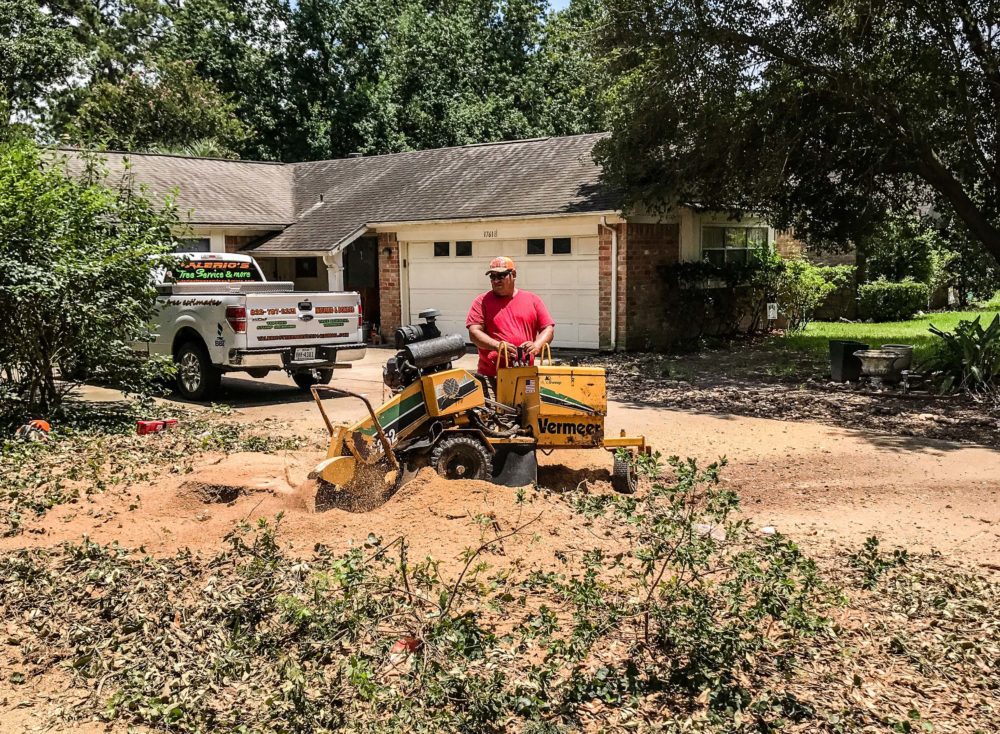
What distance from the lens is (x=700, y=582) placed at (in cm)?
468

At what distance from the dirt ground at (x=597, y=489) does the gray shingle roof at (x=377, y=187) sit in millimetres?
9007

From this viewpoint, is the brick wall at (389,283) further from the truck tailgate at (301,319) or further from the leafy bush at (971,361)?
the leafy bush at (971,361)

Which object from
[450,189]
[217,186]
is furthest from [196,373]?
[217,186]

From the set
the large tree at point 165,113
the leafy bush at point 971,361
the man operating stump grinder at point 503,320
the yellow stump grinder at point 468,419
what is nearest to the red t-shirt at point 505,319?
the man operating stump grinder at point 503,320

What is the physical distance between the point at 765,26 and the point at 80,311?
416 inches

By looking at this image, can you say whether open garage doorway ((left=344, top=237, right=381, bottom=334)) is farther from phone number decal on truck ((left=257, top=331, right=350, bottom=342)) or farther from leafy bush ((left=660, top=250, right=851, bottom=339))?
phone number decal on truck ((left=257, top=331, right=350, bottom=342))

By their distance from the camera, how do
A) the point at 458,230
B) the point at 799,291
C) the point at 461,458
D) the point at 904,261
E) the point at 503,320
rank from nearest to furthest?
the point at 461,458 → the point at 503,320 → the point at 458,230 → the point at 799,291 → the point at 904,261

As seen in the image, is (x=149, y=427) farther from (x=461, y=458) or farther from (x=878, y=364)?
(x=878, y=364)

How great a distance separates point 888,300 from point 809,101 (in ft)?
37.8

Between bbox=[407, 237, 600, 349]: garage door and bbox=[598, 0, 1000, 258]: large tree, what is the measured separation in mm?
2118

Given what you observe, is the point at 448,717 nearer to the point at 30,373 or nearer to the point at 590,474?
the point at 590,474

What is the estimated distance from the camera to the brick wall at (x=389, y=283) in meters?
21.2

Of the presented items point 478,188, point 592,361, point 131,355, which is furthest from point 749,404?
point 478,188

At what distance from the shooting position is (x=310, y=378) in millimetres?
14312
